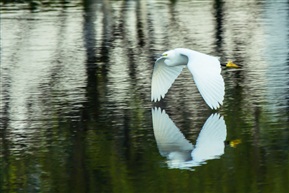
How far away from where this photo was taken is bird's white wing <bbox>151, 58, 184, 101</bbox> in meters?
13.8

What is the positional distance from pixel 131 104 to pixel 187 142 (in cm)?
250

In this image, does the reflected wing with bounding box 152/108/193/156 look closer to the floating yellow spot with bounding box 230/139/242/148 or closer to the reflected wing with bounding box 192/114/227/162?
the reflected wing with bounding box 192/114/227/162

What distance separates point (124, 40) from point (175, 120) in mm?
8441

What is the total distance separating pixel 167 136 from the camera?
39.9 feet

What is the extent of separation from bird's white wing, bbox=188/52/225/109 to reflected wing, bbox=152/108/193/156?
538mm

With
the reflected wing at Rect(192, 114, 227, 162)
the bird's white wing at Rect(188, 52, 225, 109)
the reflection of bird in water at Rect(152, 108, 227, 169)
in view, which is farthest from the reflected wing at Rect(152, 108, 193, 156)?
the bird's white wing at Rect(188, 52, 225, 109)

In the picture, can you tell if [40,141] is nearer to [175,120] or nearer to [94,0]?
[175,120]

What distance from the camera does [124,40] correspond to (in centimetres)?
2122

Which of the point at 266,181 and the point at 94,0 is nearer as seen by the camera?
the point at 266,181

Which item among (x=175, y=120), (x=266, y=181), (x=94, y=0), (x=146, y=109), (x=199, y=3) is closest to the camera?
(x=266, y=181)

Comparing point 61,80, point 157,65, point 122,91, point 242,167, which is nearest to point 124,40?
point 61,80

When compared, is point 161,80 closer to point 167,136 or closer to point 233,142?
point 167,136

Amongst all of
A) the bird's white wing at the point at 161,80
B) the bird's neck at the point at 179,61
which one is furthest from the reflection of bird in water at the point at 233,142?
the bird's white wing at the point at 161,80

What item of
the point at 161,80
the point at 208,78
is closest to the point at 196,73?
the point at 208,78
